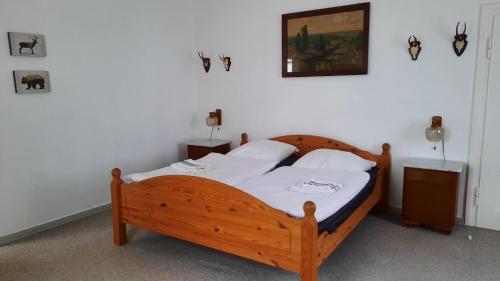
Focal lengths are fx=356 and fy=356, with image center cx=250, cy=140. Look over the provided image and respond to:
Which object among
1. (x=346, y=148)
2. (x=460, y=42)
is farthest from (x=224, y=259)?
(x=460, y=42)

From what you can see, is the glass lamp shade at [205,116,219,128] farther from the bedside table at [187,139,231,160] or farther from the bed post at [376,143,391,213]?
the bed post at [376,143,391,213]

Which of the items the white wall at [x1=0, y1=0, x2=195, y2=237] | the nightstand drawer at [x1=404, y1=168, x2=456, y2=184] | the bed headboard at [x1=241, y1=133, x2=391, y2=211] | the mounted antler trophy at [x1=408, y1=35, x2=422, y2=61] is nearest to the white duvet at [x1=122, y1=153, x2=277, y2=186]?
the bed headboard at [x1=241, y1=133, x2=391, y2=211]

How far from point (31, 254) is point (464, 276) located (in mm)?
3141

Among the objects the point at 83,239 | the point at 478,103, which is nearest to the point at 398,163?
the point at 478,103

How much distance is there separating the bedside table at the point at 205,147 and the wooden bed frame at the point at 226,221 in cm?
147

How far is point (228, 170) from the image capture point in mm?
3146

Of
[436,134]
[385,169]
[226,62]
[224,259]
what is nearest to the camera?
[224,259]

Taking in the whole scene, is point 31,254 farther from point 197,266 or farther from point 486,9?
point 486,9

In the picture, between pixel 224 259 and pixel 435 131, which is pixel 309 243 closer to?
pixel 224 259

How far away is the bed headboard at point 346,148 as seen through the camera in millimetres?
3434

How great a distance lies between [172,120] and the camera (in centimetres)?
443

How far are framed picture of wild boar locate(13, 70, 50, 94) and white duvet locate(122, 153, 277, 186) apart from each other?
3.59ft

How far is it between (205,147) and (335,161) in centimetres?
161

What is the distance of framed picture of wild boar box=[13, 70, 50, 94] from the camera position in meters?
2.92
